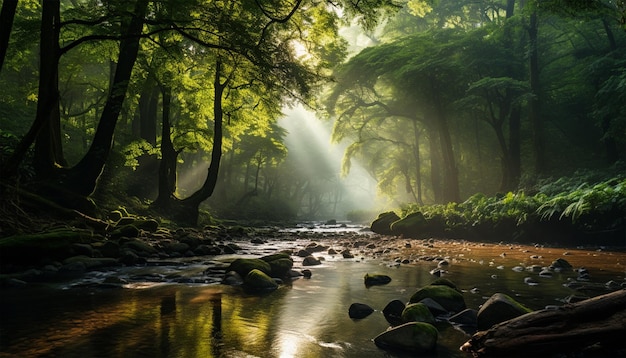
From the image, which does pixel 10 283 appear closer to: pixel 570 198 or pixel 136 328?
pixel 136 328

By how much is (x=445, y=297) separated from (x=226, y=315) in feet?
8.03

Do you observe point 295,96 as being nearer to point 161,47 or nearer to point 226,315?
point 161,47

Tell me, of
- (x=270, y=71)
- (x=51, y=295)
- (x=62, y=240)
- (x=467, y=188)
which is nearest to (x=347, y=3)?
(x=270, y=71)

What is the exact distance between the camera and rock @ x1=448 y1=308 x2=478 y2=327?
13.0 feet

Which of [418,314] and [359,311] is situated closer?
[418,314]

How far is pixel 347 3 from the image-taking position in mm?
10828

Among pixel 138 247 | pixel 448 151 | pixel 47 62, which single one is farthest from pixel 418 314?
pixel 448 151

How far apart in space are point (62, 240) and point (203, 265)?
2.66 metres

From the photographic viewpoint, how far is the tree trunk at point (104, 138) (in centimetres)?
1123

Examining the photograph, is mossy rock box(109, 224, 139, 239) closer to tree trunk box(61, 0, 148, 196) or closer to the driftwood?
tree trunk box(61, 0, 148, 196)

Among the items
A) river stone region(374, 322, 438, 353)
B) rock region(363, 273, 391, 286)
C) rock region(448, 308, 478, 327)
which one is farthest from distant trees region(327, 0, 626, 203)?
river stone region(374, 322, 438, 353)

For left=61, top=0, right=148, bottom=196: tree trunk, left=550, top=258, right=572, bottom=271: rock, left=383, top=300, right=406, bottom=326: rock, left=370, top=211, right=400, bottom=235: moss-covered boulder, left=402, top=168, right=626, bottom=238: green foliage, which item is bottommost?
left=383, top=300, right=406, bottom=326: rock

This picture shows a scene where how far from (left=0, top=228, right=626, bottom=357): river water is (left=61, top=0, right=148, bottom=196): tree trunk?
18.8 ft

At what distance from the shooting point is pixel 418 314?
3.93 meters
